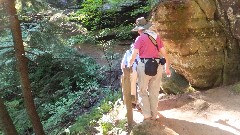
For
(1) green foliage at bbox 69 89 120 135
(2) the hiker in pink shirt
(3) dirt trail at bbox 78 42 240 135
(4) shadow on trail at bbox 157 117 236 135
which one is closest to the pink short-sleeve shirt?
(2) the hiker in pink shirt

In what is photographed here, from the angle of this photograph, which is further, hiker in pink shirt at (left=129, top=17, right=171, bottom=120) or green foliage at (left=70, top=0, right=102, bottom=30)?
green foliage at (left=70, top=0, right=102, bottom=30)

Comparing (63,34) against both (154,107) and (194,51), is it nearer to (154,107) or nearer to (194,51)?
(194,51)

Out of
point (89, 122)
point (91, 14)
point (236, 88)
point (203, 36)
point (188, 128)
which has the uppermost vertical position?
point (91, 14)

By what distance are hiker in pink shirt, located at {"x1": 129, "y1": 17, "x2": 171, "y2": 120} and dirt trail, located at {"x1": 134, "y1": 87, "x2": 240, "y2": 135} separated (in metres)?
0.50

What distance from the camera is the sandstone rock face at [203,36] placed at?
8727 millimetres

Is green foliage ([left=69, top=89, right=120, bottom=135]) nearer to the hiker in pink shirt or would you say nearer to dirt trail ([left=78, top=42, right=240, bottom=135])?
dirt trail ([left=78, top=42, right=240, bottom=135])

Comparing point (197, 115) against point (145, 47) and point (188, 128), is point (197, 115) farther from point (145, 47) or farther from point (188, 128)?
point (145, 47)

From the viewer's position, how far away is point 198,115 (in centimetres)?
770

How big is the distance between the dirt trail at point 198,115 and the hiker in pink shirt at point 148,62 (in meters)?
0.50

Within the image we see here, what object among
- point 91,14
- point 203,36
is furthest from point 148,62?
point 91,14

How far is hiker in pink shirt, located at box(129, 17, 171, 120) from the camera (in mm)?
6199

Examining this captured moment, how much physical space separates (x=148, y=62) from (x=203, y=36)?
361cm

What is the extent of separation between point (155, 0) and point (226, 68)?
3.06 m

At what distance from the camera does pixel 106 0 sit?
1702 cm
